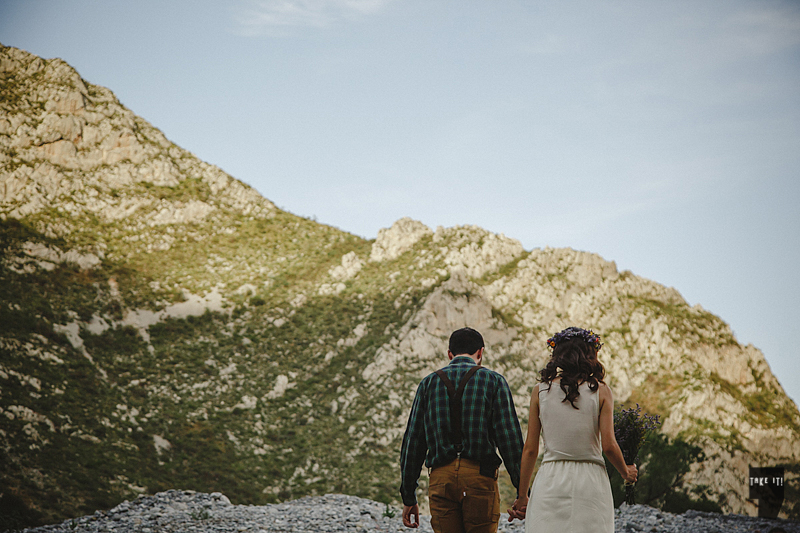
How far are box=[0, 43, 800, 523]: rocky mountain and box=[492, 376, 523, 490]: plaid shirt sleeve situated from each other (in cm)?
2231

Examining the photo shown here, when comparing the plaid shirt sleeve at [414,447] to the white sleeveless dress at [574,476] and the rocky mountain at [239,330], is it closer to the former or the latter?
the white sleeveless dress at [574,476]

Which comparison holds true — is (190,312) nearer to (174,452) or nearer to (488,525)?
(174,452)

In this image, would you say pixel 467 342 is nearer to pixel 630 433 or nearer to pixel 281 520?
pixel 630 433

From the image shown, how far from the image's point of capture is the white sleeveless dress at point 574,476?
539 cm

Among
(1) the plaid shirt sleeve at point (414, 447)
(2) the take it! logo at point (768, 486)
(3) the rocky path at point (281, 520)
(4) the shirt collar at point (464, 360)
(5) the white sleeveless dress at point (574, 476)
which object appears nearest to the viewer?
(5) the white sleeveless dress at point (574, 476)

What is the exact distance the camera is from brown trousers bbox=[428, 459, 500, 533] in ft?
18.9

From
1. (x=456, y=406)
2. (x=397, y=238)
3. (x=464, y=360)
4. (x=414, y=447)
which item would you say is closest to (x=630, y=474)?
(x=456, y=406)

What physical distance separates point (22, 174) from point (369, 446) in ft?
132

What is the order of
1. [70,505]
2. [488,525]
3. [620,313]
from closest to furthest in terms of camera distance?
[488,525] < [70,505] < [620,313]

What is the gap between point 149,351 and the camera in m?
39.7

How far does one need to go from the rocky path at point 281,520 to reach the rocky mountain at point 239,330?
24.7 feet

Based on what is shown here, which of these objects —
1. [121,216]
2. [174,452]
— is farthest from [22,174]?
[174,452]

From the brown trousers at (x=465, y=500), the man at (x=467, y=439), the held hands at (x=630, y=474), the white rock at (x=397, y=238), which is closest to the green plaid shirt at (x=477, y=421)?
the man at (x=467, y=439)

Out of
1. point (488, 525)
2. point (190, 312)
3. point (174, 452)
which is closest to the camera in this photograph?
point (488, 525)
